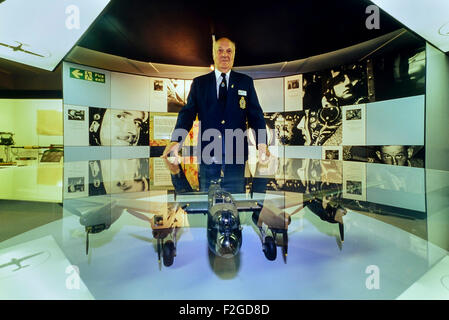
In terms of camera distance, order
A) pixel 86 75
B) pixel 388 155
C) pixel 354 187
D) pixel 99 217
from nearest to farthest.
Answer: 1. pixel 99 217
2. pixel 354 187
3. pixel 388 155
4. pixel 86 75

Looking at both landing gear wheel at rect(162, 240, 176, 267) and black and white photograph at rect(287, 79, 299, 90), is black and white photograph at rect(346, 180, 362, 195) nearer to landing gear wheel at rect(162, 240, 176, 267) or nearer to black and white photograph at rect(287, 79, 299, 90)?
landing gear wheel at rect(162, 240, 176, 267)

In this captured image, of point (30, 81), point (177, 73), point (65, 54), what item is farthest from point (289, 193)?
point (30, 81)

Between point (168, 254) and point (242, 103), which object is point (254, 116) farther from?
point (168, 254)

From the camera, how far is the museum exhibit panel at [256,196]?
2.09ft

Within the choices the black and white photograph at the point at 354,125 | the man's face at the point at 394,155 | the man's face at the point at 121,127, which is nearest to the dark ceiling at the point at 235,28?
the black and white photograph at the point at 354,125

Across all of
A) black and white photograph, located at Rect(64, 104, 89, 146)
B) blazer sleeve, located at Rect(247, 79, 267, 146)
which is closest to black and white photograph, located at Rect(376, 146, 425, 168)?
blazer sleeve, located at Rect(247, 79, 267, 146)

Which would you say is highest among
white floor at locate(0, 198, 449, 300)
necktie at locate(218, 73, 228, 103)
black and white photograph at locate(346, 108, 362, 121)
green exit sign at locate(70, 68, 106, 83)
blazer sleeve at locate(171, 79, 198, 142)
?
green exit sign at locate(70, 68, 106, 83)

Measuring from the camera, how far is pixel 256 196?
1092 millimetres

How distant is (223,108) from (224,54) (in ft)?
Answer: 1.25

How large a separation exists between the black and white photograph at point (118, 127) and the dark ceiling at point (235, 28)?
51.9 inches

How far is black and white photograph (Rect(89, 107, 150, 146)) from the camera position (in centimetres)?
333

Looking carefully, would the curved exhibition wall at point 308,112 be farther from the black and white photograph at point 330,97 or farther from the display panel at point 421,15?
the display panel at point 421,15

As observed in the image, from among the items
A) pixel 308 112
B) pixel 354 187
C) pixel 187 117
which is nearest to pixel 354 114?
pixel 308 112

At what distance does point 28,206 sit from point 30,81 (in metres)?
3.38
